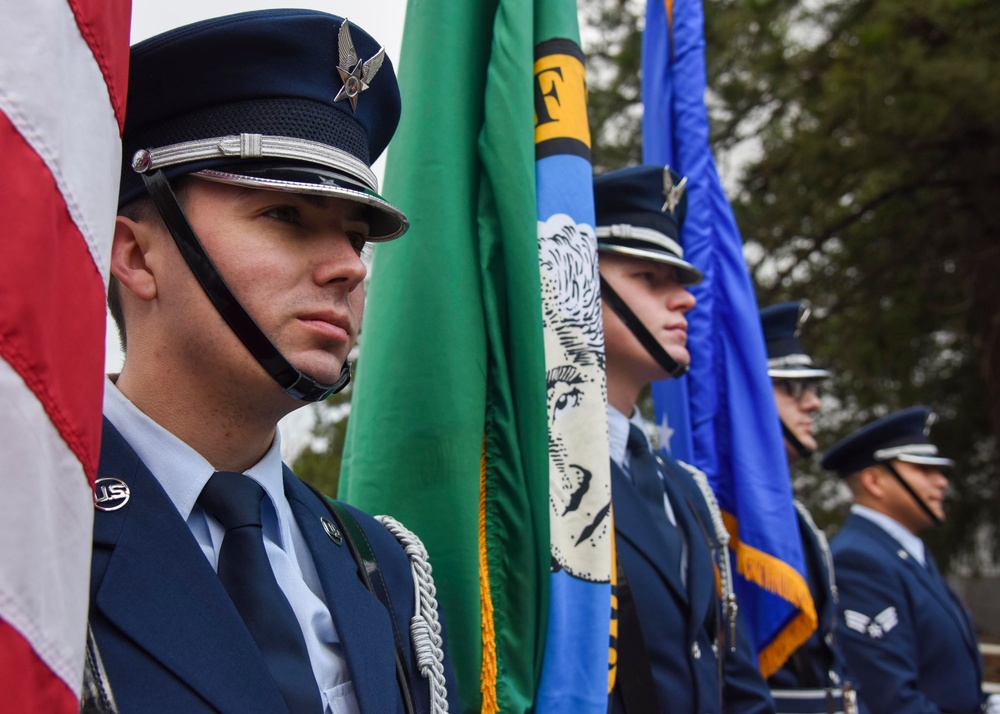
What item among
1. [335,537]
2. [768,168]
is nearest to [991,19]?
[768,168]

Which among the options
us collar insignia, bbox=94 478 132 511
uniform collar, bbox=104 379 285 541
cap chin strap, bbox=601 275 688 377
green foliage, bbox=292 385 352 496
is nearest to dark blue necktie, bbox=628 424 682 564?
cap chin strap, bbox=601 275 688 377

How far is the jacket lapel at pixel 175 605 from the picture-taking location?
50.4 inches

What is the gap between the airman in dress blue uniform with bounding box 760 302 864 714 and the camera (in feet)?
12.5

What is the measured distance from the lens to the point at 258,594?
144cm

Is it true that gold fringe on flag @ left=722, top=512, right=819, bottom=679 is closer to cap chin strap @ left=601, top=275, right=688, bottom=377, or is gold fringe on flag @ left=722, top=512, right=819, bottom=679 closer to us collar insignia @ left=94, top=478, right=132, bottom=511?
cap chin strap @ left=601, top=275, right=688, bottom=377

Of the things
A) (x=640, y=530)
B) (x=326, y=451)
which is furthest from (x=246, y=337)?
(x=326, y=451)

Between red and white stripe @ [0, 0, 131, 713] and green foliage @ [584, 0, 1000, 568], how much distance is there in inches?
308

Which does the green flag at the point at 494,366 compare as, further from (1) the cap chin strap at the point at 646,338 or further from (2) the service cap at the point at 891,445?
(2) the service cap at the point at 891,445

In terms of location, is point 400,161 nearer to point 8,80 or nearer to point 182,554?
point 182,554

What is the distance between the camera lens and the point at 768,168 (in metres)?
9.52

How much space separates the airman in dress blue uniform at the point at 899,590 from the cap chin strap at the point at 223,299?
3.46 m

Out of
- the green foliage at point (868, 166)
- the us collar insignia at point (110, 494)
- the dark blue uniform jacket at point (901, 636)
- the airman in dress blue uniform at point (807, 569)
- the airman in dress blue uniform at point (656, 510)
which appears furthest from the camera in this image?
the green foliage at point (868, 166)

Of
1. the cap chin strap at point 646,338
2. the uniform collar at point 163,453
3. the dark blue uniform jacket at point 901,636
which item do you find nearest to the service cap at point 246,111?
the uniform collar at point 163,453

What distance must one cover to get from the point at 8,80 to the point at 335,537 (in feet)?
3.14
